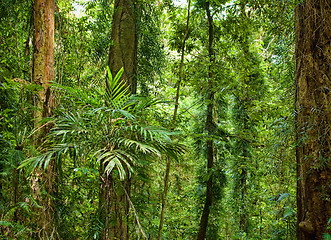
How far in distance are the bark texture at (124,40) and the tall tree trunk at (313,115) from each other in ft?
7.37

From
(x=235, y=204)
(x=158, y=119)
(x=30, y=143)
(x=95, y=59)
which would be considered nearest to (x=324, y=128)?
(x=158, y=119)

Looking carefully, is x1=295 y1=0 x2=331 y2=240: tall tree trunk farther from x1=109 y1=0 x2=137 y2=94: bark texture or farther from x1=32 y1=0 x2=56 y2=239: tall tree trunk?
x1=32 y1=0 x2=56 y2=239: tall tree trunk

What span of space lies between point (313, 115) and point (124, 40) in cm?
268

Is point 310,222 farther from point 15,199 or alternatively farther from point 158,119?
point 15,199

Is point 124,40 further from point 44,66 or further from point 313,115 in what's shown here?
point 313,115

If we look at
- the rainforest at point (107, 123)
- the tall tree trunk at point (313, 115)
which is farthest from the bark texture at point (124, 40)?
the tall tree trunk at point (313, 115)

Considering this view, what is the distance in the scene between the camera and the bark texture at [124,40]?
3639mm

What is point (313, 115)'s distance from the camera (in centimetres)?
279

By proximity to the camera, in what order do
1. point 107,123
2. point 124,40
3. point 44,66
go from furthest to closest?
point 124,40 → point 44,66 → point 107,123

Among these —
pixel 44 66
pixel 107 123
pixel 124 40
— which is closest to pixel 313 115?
pixel 107 123

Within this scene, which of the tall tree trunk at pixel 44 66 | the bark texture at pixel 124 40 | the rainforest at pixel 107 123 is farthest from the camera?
the bark texture at pixel 124 40

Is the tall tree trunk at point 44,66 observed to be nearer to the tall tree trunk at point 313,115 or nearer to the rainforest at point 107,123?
the rainforest at point 107,123

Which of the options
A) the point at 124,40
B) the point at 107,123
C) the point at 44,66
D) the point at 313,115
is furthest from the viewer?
the point at 124,40

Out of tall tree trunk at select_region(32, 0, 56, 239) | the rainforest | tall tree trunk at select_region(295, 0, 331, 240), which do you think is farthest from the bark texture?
tall tree trunk at select_region(295, 0, 331, 240)
